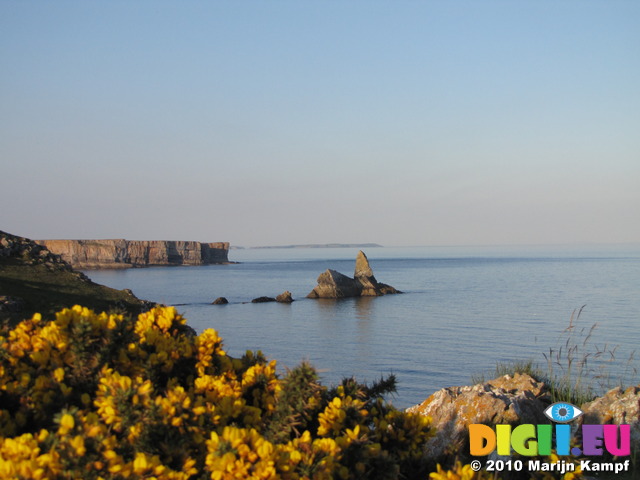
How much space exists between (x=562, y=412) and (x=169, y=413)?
25.7ft

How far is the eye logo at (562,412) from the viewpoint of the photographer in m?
9.37

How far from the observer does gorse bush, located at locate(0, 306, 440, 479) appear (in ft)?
11.1

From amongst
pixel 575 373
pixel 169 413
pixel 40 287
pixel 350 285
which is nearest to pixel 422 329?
pixel 575 373

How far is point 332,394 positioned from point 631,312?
46884mm

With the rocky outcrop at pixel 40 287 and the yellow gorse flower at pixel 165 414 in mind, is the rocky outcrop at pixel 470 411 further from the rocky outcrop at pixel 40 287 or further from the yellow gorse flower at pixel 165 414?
the rocky outcrop at pixel 40 287

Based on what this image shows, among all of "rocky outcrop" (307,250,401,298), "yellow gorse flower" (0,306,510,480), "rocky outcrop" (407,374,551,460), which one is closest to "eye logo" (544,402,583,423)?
"rocky outcrop" (407,374,551,460)

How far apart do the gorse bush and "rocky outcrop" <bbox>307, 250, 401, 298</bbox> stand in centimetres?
6545

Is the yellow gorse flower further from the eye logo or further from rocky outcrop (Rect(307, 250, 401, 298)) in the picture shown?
rocky outcrop (Rect(307, 250, 401, 298))

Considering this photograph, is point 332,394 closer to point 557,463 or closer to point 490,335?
point 557,463

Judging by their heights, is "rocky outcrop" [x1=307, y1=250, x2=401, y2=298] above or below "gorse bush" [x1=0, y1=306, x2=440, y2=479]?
below

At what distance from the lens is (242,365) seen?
5.04 m

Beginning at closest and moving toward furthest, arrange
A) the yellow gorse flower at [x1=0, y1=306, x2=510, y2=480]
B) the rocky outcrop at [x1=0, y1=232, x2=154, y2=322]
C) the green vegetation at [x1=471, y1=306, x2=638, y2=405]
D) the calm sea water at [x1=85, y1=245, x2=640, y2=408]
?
the yellow gorse flower at [x1=0, y1=306, x2=510, y2=480] < the green vegetation at [x1=471, y1=306, x2=638, y2=405] < the rocky outcrop at [x1=0, y1=232, x2=154, y2=322] < the calm sea water at [x1=85, y1=245, x2=640, y2=408]

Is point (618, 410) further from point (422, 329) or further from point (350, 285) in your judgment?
point (350, 285)

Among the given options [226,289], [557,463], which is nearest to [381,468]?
[557,463]
